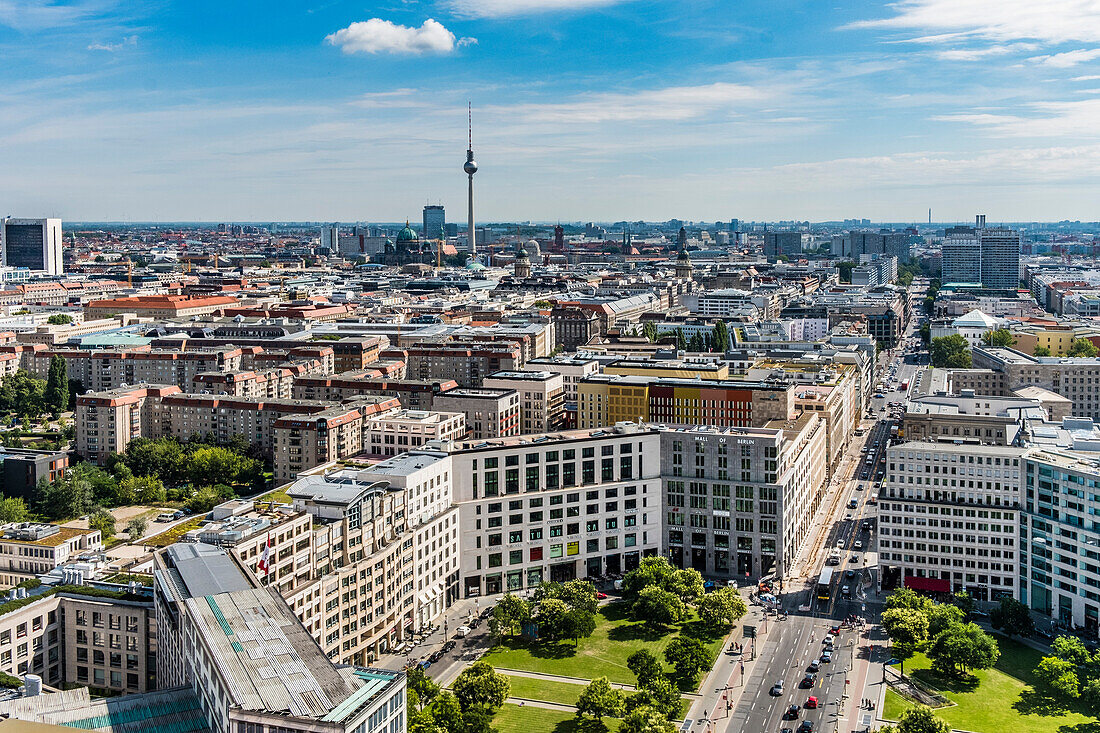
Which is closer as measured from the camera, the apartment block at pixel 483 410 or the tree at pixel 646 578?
the tree at pixel 646 578

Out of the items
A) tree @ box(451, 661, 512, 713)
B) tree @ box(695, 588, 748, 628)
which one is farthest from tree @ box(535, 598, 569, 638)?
tree @ box(451, 661, 512, 713)

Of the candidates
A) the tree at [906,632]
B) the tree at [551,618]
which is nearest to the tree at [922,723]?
the tree at [906,632]

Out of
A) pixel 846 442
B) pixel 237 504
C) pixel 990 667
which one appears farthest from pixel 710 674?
pixel 846 442

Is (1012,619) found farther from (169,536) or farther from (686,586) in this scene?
(169,536)

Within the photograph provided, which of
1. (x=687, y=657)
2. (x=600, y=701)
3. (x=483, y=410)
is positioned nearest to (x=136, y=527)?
(x=483, y=410)

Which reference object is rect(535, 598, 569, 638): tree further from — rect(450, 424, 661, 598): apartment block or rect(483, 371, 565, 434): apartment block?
rect(483, 371, 565, 434): apartment block

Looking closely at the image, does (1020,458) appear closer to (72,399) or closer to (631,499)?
(631,499)

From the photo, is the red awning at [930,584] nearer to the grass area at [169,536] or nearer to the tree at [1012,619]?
the tree at [1012,619]
